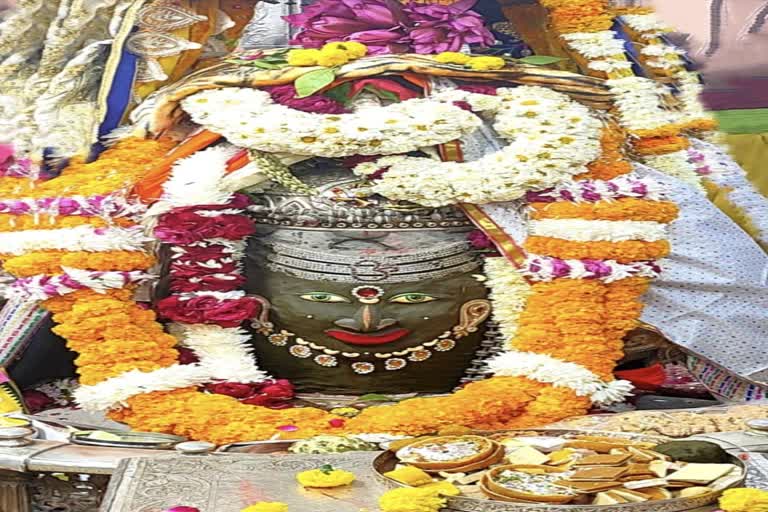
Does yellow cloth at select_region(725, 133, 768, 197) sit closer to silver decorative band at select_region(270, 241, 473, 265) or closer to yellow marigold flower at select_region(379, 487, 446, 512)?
silver decorative band at select_region(270, 241, 473, 265)

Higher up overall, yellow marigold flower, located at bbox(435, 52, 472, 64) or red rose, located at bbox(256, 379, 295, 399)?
yellow marigold flower, located at bbox(435, 52, 472, 64)

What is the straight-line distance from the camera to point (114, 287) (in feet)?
17.6

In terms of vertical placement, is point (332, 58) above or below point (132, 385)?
above

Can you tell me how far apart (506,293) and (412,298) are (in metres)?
0.37

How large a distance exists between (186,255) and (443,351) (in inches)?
43.0

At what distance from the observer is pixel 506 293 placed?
213 inches

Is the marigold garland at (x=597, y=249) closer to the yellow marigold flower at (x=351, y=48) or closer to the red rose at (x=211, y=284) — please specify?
the yellow marigold flower at (x=351, y=48)

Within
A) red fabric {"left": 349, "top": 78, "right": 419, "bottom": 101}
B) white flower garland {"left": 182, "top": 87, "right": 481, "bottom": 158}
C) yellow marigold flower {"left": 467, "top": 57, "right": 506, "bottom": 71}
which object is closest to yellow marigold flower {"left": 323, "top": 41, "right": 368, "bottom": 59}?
red fabric {"left": 349, "top": 78, "right": 419, "bottom": 101}

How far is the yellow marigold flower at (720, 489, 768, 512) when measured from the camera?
13.1 feet

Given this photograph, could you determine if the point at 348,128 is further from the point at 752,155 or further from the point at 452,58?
the point at 752,155

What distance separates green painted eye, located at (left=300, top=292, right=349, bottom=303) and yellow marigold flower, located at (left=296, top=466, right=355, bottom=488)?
1114 mm

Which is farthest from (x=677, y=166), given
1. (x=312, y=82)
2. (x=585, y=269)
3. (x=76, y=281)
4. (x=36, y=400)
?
(x=36, y=400)

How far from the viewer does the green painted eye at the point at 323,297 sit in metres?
5.44

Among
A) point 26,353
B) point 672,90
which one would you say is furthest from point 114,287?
point 672,90
